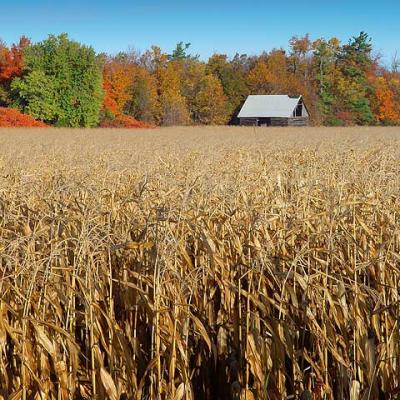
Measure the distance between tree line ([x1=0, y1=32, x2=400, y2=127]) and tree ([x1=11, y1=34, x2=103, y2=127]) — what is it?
8 cm

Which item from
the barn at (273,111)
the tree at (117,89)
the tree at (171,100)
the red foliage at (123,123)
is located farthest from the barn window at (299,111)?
the red foliage at (123,123)

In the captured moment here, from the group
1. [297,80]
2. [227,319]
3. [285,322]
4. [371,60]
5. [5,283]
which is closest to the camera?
[285,322]

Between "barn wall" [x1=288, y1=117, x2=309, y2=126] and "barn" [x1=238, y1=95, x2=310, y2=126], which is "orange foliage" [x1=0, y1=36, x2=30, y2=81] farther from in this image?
"barn wall" [x1=288, y1=117, x2=309, y2=126]

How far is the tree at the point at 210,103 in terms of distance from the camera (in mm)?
61500

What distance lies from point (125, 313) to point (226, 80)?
63739 mm

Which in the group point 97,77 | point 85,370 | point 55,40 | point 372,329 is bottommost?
point 85,370

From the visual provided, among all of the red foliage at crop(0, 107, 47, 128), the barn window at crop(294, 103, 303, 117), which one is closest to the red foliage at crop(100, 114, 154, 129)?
the red foliage at crop(0, 107, 47, 128)

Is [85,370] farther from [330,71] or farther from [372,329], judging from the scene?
[330,71]

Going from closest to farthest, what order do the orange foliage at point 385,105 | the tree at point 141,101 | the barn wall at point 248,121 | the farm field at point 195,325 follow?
the farm field at point 195,325, the tree at point 141,101, the barn wall at point 248,121, the orange foliage at point 385,105

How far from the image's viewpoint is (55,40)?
4972 centimetres

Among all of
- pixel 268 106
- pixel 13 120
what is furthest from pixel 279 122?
pixel 13 120

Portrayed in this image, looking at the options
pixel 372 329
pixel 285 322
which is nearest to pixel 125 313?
pixel 285 322

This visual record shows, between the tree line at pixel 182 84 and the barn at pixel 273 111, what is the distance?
257 centimetres

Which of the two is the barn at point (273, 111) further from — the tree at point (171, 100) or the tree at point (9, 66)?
the tree at point (9, 66)
